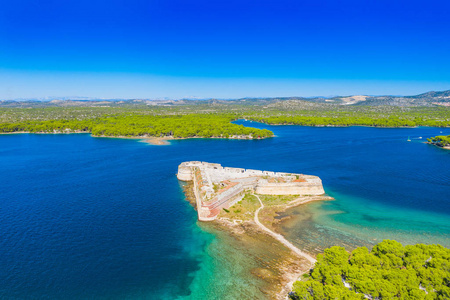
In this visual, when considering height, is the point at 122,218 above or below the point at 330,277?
below

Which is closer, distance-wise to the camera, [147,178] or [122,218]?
[122,218]

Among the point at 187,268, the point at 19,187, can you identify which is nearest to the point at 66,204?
the point at 19,187

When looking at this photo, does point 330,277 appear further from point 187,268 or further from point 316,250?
point 187,268

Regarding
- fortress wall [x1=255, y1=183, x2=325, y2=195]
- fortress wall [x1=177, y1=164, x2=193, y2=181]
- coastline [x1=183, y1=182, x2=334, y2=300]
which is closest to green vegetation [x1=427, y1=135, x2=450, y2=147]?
fortress wall [x1=255, y1=183, x2=325, y2=195]

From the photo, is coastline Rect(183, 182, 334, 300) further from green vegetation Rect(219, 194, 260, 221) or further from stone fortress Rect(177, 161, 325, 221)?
stone fortress Rect(177, 161, 325, 221)

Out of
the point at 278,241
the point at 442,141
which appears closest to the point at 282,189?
the point at 278,241

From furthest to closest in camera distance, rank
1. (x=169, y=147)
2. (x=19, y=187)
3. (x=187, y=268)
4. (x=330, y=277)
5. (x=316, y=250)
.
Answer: (x=169, y=147), (x=19, y=187), (x=316, y=250), (x=187, y=268), (x=330, y=277)

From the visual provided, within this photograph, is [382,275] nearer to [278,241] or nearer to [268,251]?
[268,251]
